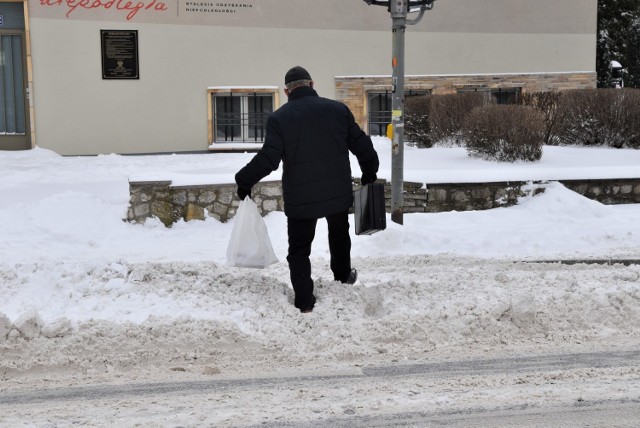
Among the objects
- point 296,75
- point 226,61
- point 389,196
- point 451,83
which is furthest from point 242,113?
point 296,75

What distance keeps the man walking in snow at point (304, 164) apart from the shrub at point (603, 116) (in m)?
8.51

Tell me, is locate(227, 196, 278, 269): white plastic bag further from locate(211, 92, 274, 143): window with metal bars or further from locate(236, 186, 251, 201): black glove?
locate(211, 92, 274, 143): window with metal bars

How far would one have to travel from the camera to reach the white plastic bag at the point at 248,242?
6.94m

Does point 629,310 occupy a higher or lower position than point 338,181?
lower

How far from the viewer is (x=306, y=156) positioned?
661 cm

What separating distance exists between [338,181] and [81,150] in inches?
525

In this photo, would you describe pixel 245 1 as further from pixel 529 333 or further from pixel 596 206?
pixel 529 333

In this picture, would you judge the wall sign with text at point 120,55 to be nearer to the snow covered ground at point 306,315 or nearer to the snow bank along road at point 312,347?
the snow covered ground at point 306,315

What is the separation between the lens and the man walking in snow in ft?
21.5

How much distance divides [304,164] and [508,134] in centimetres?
662

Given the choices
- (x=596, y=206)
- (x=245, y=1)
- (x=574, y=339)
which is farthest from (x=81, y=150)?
(x=574, y=339)

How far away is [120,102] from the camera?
62.5 feet

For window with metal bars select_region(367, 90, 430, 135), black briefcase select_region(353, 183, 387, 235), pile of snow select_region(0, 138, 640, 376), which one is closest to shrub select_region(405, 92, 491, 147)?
window with metal bars select_region(367, 90, 430, 135)

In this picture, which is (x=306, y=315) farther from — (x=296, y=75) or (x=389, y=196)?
(x=389, y=196)
